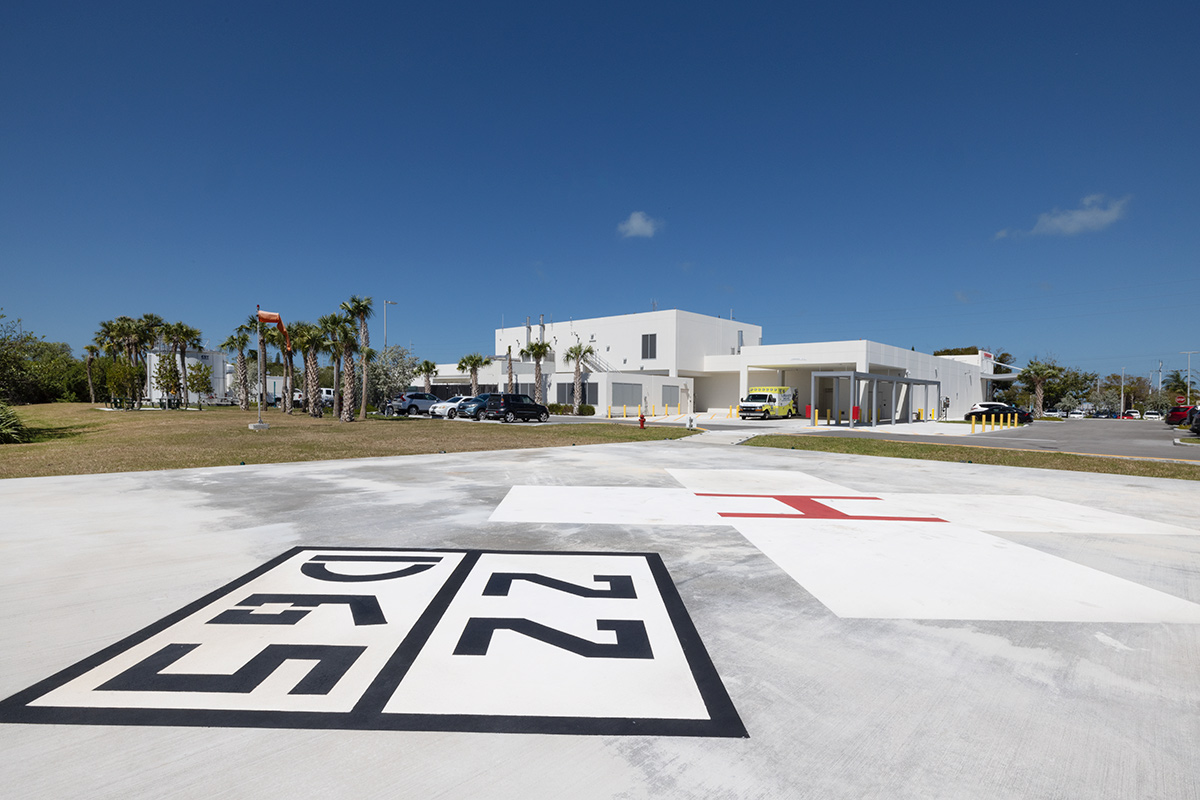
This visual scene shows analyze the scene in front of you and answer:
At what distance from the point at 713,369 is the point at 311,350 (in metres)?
33.2

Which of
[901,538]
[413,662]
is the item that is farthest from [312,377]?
[413,662]

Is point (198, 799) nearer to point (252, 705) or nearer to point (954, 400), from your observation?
point (252, 705)

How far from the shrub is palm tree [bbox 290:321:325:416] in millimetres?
Answer: 18891

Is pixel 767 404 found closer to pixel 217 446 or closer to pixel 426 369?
pixel 217 446

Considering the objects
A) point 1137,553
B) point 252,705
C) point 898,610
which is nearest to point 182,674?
point 252,705

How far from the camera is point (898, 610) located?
4371mm

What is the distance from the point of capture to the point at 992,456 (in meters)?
16.5

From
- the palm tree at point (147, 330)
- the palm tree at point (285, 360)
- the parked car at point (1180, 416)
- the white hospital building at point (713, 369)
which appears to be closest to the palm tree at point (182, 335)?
the palm tree at point (147, 330)

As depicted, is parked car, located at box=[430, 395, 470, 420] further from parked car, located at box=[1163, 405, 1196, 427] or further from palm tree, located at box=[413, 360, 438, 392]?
parked car, located at box=[1163, 405, 1196, 427]

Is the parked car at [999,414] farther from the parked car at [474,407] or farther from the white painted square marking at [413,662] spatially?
the white painted square marking at [413,662]

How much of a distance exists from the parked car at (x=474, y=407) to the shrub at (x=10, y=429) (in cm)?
1998

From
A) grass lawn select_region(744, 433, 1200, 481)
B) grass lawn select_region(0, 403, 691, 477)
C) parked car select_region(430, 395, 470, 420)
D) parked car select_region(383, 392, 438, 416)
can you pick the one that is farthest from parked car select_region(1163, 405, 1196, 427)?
parked car select_region(383, 392, 438, 416)

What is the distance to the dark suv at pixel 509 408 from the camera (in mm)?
35000

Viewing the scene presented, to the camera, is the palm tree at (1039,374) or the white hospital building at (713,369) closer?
the white hospital building at (713,369)
